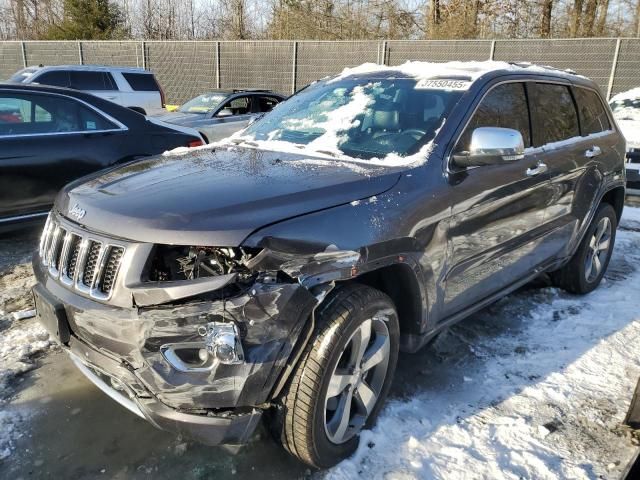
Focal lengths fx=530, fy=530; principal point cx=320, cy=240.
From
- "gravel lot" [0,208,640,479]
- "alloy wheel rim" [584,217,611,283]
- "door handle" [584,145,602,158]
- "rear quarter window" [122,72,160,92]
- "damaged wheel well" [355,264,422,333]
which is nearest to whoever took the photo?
"gravel lot" [0,208,640,479]

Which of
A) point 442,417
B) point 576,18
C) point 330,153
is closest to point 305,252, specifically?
point 330,153

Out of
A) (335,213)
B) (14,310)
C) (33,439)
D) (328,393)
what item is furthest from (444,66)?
(14,310)

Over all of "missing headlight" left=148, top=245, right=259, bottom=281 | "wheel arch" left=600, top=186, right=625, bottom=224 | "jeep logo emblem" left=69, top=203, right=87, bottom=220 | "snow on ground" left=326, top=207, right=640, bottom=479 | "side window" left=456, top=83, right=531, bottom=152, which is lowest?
"snow on ground" left=326, top=207, right=640, bottom=479

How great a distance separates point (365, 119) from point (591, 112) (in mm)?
2405

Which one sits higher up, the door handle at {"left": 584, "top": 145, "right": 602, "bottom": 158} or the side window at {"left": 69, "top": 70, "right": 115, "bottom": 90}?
the side window at {"left": 69, "top": 70, "right": 115, "bottom": 90}

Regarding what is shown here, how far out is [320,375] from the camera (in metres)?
2.20

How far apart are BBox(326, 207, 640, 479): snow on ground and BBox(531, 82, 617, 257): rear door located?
67 centimetres

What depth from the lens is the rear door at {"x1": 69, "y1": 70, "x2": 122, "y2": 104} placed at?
38.6 feet

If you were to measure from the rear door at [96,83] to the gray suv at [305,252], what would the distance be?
9818 mm

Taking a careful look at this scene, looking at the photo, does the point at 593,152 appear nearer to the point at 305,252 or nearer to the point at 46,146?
the point at 305,252

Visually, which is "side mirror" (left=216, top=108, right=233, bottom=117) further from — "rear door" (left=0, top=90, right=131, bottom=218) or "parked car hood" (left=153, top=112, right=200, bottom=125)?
"rear door" (left=0, top=90, right=131, bottom=218)

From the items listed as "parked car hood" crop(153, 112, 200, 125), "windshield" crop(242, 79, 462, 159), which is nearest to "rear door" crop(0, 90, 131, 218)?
"windshield" crop(242, 79, 462, 159)

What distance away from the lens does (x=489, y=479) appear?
2.45 m

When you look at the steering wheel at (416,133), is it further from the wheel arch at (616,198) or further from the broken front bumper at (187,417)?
the wheel arch at (616,198)
